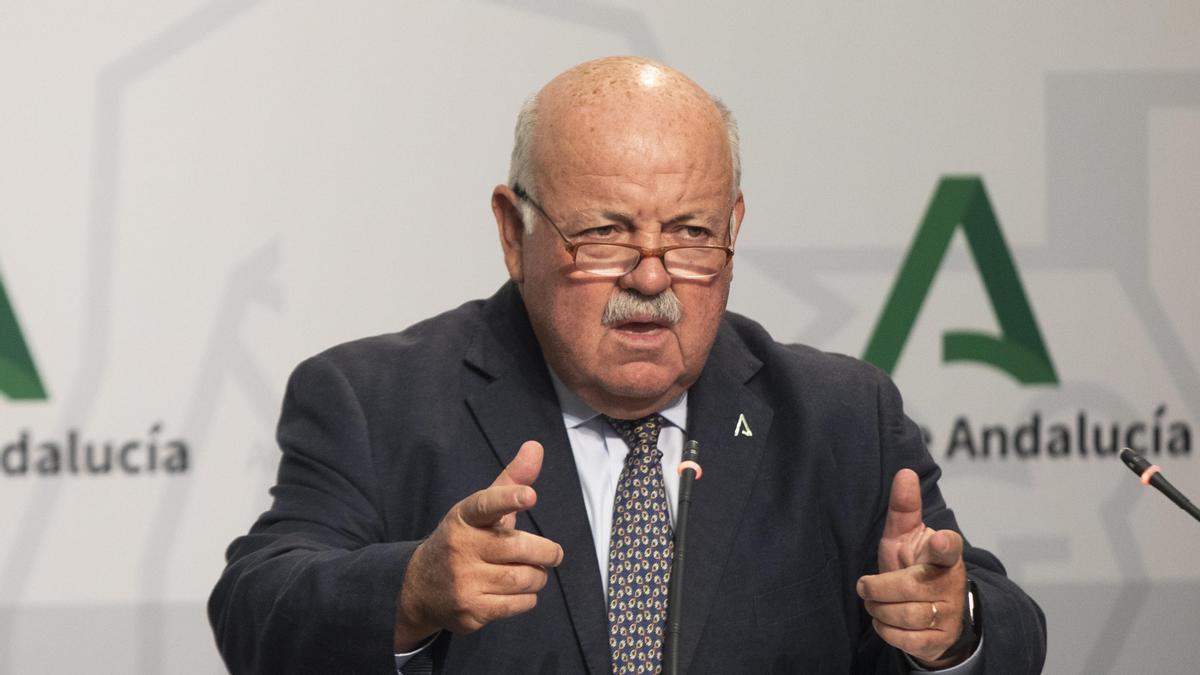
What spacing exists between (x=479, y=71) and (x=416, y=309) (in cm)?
57

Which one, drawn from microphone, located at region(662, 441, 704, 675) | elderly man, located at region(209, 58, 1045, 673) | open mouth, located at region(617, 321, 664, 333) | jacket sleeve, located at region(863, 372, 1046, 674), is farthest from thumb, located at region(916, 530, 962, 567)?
open mouth, located at region(617, 321, 664, 333)

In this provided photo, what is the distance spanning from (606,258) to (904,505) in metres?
0.58

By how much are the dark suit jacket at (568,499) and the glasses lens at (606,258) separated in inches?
10.0

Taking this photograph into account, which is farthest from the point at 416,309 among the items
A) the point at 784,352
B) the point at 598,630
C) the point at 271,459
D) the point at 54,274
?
the point at 598,630

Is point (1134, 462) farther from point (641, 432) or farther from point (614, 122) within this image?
point (614, 122)

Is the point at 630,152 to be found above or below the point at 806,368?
above

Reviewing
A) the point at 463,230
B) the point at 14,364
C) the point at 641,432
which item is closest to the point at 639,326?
the point at 641,432

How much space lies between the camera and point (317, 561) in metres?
2.12

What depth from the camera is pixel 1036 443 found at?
12.0ft

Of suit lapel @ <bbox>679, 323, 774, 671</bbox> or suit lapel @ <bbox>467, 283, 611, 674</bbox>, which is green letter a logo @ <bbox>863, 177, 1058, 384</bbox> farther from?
suit lapel @ <bbox>467, 283, 611, 674</bbox>

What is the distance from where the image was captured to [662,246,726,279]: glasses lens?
2297 millimetres

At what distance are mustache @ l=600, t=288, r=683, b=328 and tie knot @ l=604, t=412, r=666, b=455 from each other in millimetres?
206

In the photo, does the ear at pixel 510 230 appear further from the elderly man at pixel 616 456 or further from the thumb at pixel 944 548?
the thumb at pixel 944 548

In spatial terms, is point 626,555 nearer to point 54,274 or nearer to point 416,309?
point 416,309
